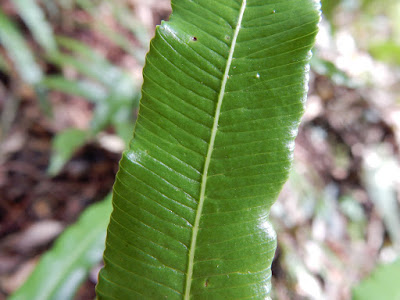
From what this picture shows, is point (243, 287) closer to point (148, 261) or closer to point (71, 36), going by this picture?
point (148, 261)

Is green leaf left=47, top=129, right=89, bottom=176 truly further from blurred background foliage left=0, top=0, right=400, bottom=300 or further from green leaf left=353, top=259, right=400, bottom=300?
green leaf left=353, top=259, right=400, bottom=300

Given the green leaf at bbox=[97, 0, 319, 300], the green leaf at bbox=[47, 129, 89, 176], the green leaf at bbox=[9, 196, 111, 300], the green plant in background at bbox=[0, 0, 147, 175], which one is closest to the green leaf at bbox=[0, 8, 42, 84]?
the green plant in background at bbox=[0, 0, 147, 175]

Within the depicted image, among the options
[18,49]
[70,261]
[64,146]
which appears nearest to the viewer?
[70,261]

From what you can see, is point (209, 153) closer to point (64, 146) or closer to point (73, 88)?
point (64, 146)

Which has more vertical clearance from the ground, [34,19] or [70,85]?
[34,19]

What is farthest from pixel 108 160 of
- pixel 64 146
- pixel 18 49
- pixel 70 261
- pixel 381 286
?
pixel 381 286
